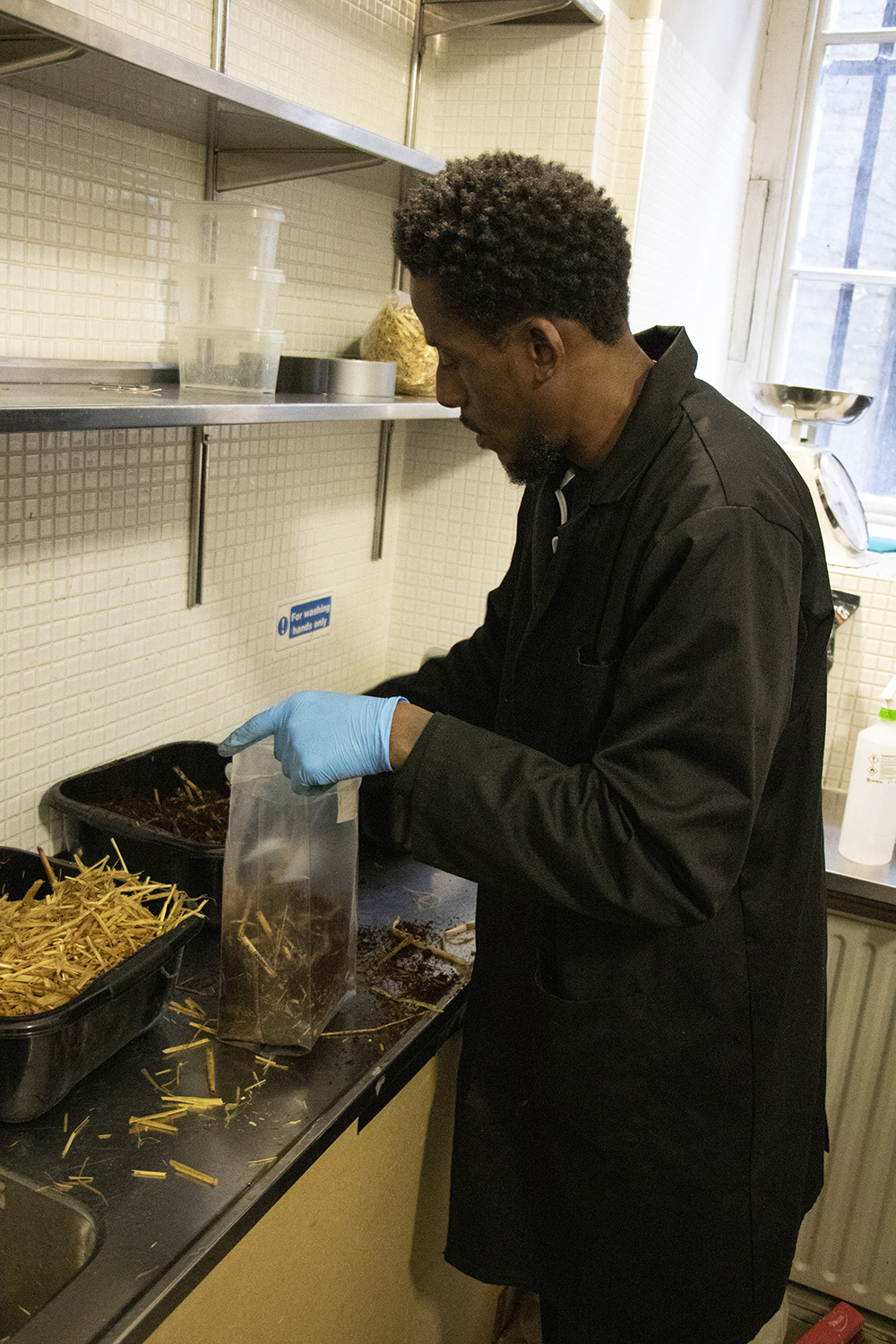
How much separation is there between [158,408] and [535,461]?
0.41 m

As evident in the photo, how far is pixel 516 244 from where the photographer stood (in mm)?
1092

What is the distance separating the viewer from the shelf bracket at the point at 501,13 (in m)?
1.85

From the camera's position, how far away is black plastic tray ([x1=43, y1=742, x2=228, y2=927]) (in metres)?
1.47

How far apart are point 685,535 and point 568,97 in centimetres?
132

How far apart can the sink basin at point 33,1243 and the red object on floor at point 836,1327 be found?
4.96 ft

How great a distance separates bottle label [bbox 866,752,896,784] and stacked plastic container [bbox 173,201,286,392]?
4.26ft

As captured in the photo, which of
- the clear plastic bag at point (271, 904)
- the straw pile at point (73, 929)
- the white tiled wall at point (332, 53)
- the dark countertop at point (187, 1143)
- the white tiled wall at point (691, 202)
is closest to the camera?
the dark countertop at point (187, 1143)

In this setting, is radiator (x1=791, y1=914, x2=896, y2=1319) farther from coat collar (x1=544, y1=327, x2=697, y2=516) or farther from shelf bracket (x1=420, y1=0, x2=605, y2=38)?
shelf bracket (x1=420, y1=0, x2=605, y2=38)

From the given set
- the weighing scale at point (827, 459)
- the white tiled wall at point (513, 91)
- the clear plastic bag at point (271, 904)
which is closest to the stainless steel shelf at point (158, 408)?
the clear plastic bag at point (271, 904)

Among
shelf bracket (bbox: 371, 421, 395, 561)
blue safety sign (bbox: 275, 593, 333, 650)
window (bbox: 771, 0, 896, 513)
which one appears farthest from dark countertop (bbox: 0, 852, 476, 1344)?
window (bbox: 771, 0, 896, 513)

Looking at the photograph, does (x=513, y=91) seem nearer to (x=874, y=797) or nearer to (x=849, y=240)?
(x=849, y=240)

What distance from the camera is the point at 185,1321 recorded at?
3.39 feet

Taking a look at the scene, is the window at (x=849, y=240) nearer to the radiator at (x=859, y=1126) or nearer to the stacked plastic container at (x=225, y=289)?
the radiator at (x=859, y=1126)

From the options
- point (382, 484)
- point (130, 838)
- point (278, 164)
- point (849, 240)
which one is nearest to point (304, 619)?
point (382, 484)
